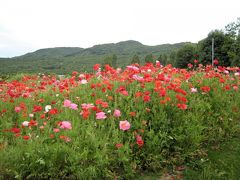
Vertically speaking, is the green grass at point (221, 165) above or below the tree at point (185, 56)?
above

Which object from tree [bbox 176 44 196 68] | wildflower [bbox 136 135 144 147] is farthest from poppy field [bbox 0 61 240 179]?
tree [bbox 176 44 196 68]

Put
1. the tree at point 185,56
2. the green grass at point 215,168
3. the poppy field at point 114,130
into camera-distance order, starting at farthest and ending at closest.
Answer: the tree at point 185,56
the green grass at point 215,168
the poppy field at point 114,130

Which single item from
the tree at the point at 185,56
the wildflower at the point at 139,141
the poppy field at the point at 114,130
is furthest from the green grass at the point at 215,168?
the tree at the point at 185,56

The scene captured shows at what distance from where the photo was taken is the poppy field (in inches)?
139

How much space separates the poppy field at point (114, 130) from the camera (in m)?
3.53

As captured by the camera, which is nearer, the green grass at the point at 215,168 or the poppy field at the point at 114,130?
the poppy field at the point at 114,130

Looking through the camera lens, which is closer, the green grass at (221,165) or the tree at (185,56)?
the green grass at (221,165)

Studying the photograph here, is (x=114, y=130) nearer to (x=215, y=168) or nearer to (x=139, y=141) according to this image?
(x=139, y=141)

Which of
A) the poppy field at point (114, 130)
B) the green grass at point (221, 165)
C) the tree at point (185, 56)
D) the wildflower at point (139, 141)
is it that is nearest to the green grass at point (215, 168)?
the green grass at point (221, 165)

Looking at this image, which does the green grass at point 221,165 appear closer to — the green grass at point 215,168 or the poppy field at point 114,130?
the green grass at point 215,168

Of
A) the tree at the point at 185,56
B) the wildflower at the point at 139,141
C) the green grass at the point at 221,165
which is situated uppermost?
the wildflower at the point at 139,141

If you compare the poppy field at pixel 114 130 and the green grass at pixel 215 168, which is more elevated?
the poppy field at pixel 114 130

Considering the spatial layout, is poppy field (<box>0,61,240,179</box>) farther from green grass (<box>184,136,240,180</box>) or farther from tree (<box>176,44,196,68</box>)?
tree (<box>176,44,196,68</box>)

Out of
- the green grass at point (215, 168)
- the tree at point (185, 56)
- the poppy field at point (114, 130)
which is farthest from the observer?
the tree at point (185, 56)
